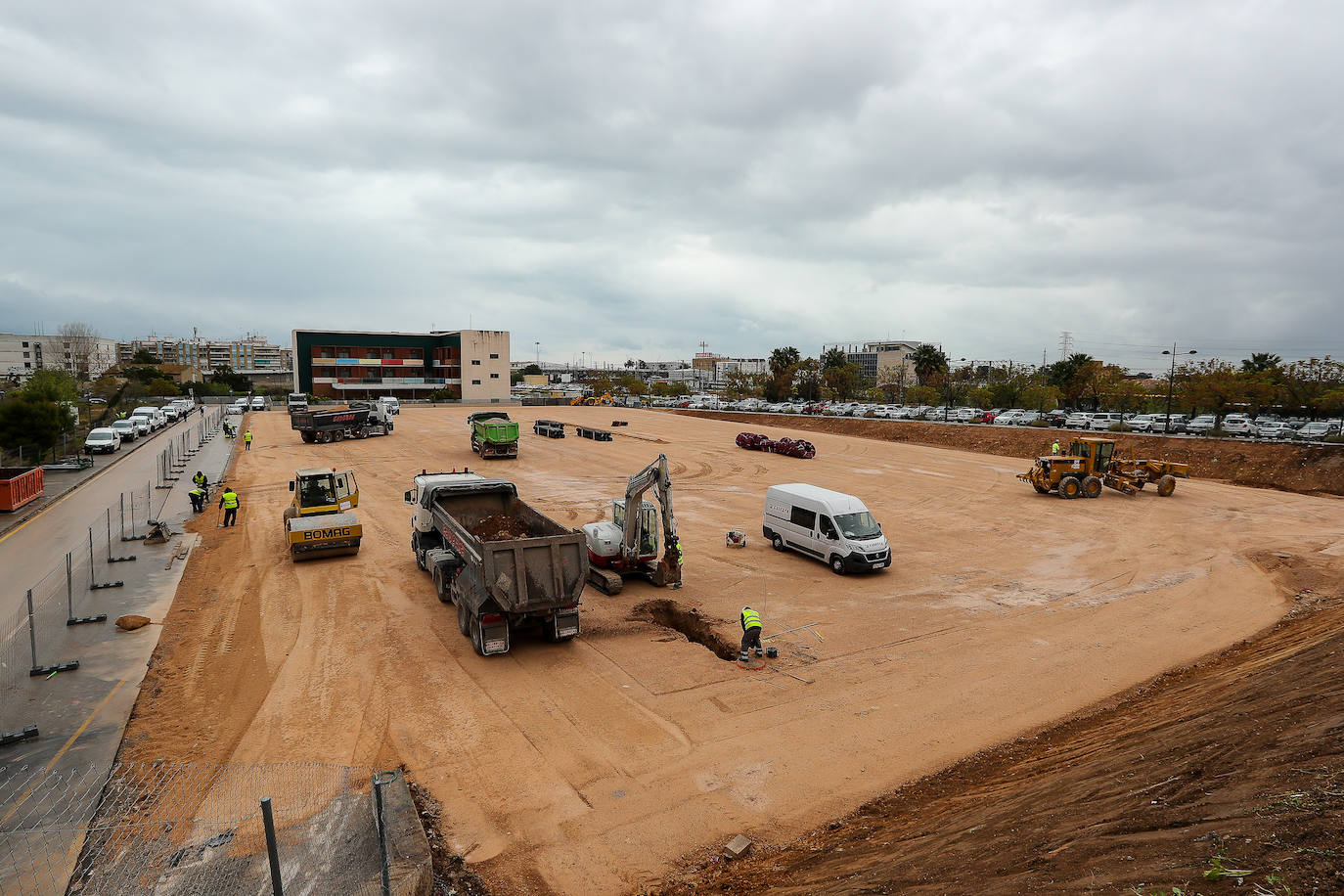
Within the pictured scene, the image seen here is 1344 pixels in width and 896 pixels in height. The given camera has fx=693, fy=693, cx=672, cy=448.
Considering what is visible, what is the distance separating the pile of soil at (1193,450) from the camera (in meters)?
36.7

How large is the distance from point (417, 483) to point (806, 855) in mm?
15400

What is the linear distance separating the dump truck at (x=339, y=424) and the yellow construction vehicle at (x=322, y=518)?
29365mm

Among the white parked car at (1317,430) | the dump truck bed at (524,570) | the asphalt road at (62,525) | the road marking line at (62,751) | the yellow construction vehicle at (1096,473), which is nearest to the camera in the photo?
the road marking line at (62,751)

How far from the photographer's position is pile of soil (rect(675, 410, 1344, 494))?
1446 inches

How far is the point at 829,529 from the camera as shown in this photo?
1964 centimetres

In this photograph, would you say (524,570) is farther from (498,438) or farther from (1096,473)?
(498,438)

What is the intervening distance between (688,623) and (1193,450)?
139 ft

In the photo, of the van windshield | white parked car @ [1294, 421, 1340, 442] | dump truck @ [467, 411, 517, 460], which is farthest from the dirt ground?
white parked car @ [1294, 421, 1340, 442]

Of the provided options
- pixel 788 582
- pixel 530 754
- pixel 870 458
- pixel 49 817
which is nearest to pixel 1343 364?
pixel 870 458

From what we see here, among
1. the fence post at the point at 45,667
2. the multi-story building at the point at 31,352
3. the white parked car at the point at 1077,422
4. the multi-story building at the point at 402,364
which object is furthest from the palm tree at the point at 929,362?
the multi-story building at the point at 31,352

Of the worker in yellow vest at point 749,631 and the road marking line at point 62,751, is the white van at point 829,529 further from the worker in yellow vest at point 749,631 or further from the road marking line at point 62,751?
the road marking line at point 62,751

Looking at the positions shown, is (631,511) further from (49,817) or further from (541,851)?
(49,817)

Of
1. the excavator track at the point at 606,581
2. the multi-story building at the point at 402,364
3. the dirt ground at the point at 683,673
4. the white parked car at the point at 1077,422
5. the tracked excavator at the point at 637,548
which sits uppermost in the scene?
the multi-story building at the point at 402,364

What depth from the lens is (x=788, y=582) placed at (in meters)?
18.6
